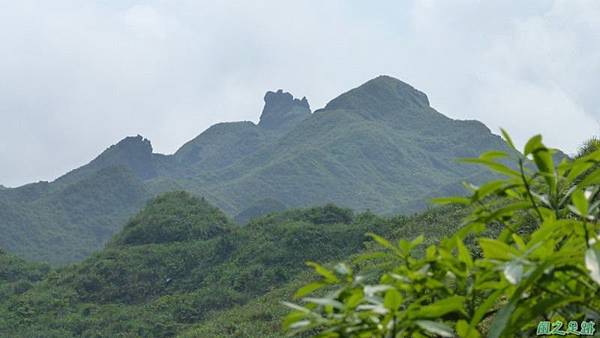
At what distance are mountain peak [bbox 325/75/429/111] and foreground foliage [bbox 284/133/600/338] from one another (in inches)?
3886

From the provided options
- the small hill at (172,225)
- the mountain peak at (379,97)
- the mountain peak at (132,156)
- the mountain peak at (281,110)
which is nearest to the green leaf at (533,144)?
the small hill at (172,225)

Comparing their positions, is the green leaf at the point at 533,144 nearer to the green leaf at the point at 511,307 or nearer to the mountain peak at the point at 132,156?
the green leaf at the point at 511,307

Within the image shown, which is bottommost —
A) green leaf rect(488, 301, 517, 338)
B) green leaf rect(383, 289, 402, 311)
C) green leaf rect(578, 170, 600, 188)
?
green leaf rect(488, 301, 517, 338)

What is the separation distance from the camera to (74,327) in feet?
63.5

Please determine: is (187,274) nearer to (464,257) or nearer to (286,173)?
(464,257)

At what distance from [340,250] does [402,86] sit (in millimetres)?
90667

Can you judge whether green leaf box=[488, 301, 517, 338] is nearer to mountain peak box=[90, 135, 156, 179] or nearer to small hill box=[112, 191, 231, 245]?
small hill box=[112, 191, 231, 245]

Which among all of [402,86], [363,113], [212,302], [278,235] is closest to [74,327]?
[212,302]

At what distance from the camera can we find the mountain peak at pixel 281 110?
128250mm

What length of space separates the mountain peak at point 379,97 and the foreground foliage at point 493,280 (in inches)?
3886

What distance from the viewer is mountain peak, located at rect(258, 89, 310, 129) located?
128m

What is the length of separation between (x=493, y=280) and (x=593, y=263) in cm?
25

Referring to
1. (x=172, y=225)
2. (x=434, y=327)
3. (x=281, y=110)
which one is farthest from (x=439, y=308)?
(x=281, y=110)

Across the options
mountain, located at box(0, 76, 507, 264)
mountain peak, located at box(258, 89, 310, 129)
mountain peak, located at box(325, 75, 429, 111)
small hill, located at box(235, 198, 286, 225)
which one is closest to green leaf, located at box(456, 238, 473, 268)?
mountain, located at box(0, 76, 507, 264)
